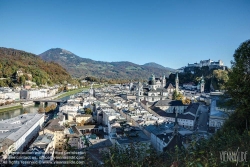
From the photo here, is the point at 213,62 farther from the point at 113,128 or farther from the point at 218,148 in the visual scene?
the point at 218,148

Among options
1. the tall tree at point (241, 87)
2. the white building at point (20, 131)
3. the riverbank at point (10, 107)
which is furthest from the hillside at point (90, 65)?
the tall tree at point (241, 87)

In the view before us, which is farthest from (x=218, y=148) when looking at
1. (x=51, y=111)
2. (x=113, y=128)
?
(x=51, y=111)

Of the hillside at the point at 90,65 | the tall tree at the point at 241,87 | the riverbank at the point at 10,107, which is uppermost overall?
the hillside at the point at 90,65

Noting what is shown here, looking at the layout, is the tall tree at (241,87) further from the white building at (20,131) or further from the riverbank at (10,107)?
the riverbank at (10,107)

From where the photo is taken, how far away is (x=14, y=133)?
1294cm

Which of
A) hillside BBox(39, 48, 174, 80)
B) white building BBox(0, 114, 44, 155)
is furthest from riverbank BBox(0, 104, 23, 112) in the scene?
hillside BBox(39, 48, 174, 80)

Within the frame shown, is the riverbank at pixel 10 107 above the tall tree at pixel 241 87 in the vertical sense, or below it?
below

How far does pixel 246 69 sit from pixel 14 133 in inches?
537

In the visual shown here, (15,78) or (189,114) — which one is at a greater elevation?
(15,78)

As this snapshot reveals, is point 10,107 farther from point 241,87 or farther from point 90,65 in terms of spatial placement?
point 90,65

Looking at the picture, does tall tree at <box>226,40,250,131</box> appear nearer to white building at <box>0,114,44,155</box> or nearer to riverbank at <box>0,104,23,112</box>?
white building at <box>0,114,44,155</box>

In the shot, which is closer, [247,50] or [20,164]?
[20,164]

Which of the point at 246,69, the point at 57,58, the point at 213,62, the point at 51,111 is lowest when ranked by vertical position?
the point at 51,111

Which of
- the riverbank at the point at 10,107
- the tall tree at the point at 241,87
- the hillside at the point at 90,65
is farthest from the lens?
the hillside at the point at 90,65
